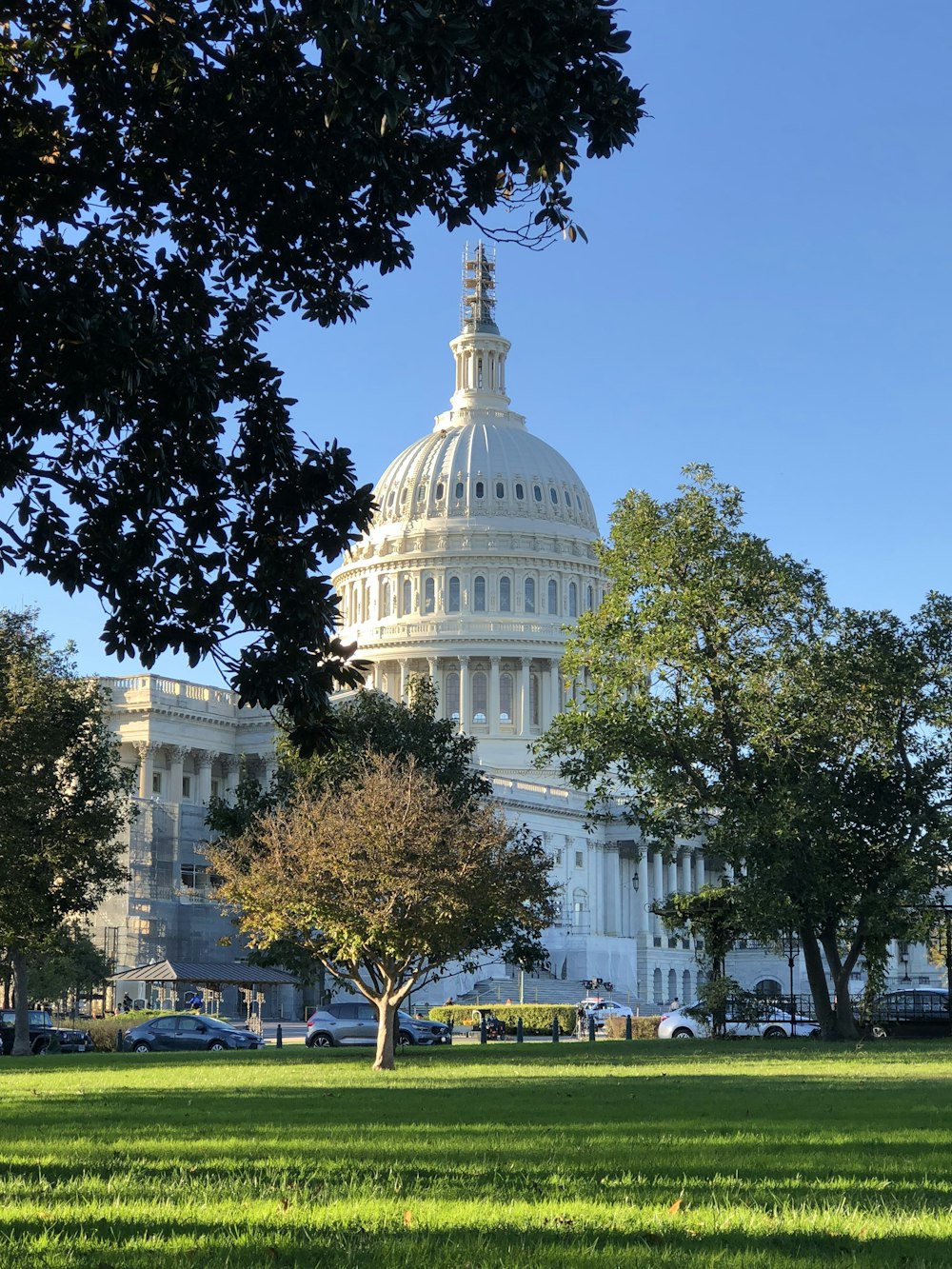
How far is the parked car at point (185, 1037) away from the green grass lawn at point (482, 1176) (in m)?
27.9

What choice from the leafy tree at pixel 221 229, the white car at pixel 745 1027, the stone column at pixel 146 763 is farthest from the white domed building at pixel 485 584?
the leafy tree at pixel 221 229

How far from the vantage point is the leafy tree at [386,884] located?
131ft

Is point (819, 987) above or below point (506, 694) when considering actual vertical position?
below

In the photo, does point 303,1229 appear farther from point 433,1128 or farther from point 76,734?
point 76,734

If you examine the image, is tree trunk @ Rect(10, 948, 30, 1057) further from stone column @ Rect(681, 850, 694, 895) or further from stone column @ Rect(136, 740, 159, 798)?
stone column @ Rect(681, 850, 694, 895)

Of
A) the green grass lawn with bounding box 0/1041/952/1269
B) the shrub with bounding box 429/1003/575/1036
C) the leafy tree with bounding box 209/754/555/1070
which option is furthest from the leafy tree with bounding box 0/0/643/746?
the shrub with bounding box 429/1003/575/1036

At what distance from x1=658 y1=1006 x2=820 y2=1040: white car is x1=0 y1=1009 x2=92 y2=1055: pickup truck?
19825 millimetres

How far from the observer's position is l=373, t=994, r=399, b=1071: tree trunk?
39.3 m

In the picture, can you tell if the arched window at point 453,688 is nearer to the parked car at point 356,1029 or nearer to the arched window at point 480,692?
the arched window at point 480,692

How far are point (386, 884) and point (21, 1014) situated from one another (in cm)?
2164

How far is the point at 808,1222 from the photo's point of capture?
11219 mm

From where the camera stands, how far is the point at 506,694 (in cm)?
15900

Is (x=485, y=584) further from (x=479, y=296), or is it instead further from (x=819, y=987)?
(x=819, y=987)

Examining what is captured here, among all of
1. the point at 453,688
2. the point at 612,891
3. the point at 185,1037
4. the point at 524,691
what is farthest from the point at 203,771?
the point at 185,1037
